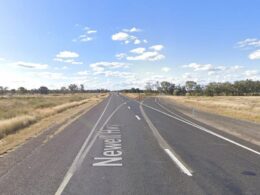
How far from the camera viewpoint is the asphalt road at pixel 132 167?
6410 millimetres

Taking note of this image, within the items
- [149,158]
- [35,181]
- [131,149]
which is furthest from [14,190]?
[131,149]

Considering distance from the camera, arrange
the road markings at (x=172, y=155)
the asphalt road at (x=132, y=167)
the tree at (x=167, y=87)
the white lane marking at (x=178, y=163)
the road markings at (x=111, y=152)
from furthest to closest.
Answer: the tree at (x=167, y=87) < the road markings at (x=111, y=152) < the road markings at (x=172, y=155) < the white lane marking at (x=178, y=163) < the asphalt road at (x=132, y=167)

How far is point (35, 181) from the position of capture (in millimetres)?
6941

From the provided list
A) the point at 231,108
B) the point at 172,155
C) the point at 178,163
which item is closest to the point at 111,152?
the point at 172,155

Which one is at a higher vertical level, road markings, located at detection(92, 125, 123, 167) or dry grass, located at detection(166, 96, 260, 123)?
road markings, located at detection(92, 125, 123, 167)

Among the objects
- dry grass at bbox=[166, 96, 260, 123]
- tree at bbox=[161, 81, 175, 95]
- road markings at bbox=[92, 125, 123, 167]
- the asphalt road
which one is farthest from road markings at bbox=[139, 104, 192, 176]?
tree at bbox=[161, 81, 175, 95]

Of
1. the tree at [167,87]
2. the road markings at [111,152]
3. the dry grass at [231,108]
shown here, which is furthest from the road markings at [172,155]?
the tree at [167,87]

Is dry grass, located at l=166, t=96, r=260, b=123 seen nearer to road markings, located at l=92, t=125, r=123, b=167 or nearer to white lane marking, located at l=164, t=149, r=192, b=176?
road markings, located at l=92, t=125, r=123, b=167

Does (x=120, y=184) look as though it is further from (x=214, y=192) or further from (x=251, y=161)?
(x=251, y=161)

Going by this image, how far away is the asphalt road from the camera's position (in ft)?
21.0

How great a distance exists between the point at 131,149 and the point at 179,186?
15.0ft

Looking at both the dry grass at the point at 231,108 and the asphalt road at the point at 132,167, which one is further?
the dry grass at the point at 231,108

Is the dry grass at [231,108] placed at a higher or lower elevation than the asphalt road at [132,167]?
lower

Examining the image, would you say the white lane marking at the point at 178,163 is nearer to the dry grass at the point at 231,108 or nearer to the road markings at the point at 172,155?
the road markings at the point at 172,155
